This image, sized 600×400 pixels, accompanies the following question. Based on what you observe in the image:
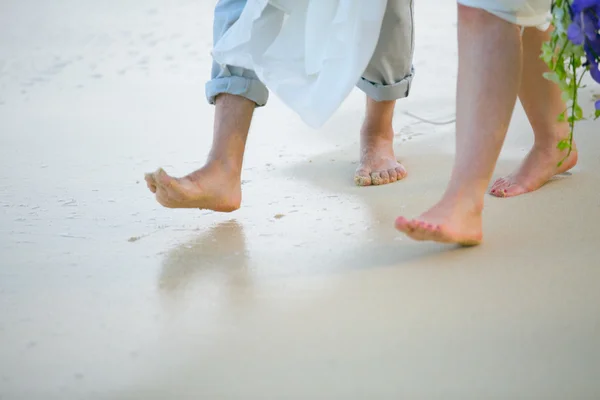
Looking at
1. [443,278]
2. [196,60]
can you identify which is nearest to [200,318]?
[443,278]

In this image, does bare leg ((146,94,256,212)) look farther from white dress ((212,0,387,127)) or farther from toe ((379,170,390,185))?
toe ((379,170,390,185))

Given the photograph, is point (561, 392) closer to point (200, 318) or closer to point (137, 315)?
point (200, 318)

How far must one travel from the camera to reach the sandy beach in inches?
43.7

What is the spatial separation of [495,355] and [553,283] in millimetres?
259

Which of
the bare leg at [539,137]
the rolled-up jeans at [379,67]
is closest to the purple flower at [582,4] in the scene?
the bare leg at [539,137]

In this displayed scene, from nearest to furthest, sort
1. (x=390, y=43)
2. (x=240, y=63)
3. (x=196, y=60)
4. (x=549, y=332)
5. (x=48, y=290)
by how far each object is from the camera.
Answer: (x=549, y=332), (x=48, y=290), (x=240, y=63), (x=390, y=43), (x=196, y=60)

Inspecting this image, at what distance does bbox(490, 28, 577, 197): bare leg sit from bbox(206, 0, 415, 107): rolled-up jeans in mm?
319

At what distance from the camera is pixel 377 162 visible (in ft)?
6.73

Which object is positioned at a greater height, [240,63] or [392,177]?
[240,63]

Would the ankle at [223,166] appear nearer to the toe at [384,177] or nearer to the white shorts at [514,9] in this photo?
the toe at [384,177]

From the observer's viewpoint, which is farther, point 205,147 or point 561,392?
point 205,147

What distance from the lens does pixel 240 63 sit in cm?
Result: 173

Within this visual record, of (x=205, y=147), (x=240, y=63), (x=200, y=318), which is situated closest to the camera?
(x=200, y=318)

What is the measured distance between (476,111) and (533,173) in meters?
0.44
